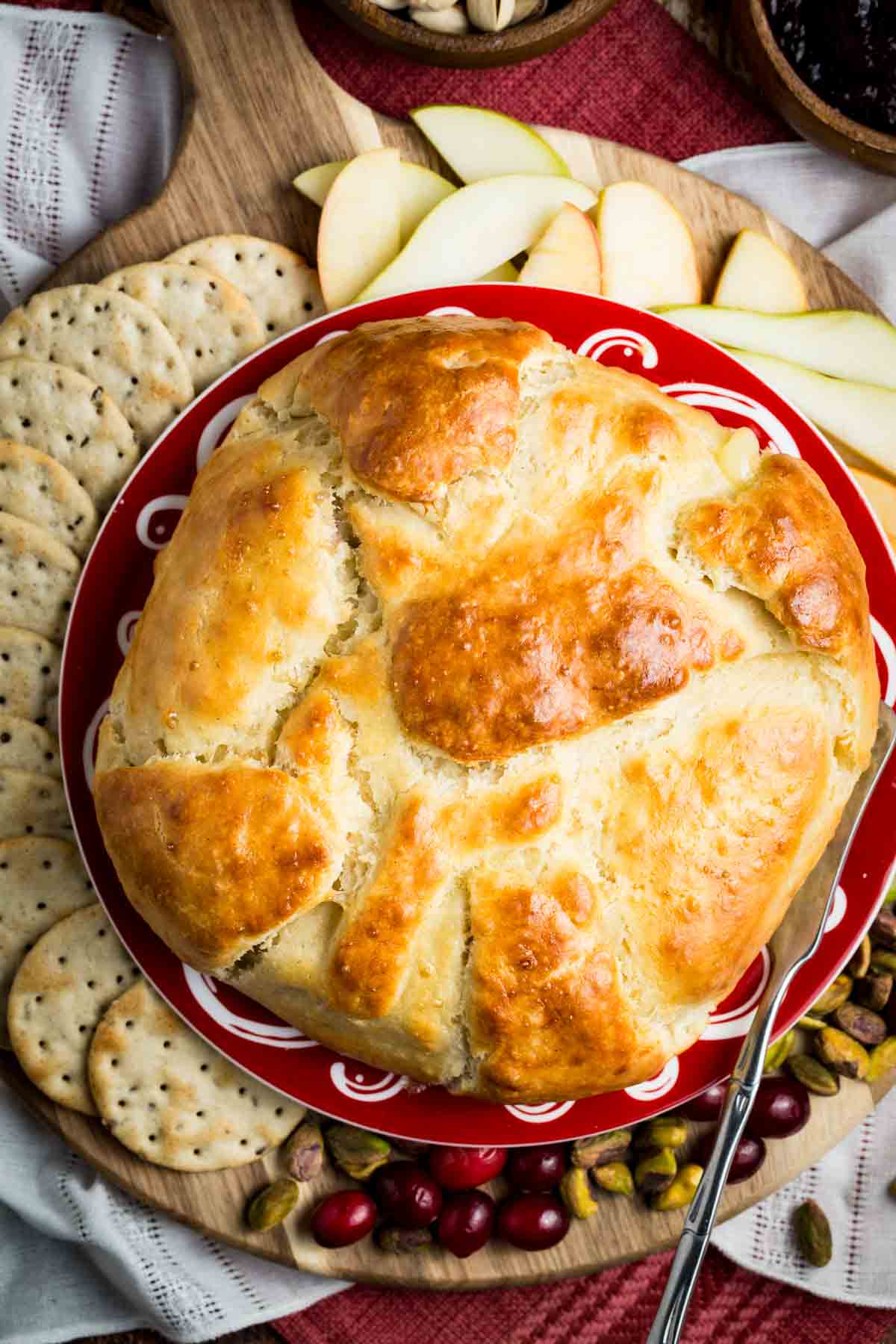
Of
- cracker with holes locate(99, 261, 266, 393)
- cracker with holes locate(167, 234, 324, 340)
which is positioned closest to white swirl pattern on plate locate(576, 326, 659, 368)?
cracker with holes locate(167, 234, 324, 340)

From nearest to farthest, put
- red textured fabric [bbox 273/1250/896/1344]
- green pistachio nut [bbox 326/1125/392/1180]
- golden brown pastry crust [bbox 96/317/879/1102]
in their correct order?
golden brown pastry crust [bbox 96/317/879/1102] < green pistachio nut [bbox 326/1125/392/1180] < red textured fabric [bbox 273/1250/896/1344]

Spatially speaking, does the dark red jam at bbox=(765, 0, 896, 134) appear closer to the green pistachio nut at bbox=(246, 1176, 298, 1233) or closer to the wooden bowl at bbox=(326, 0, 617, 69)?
the wooden bowl at bbox=(326, 0, 617, 69)

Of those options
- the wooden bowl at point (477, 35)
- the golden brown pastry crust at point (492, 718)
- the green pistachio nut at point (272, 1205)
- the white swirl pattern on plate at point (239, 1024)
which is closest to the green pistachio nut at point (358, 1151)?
the green pistachio nut at point (272, 1205)

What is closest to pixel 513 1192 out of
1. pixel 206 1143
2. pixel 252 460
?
pixel 206 1143

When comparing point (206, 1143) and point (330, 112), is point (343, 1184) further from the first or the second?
point (330, 112)

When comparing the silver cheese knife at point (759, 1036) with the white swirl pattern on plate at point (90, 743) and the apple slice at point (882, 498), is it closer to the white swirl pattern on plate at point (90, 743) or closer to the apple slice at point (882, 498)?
the apple slice at point (882, 498)

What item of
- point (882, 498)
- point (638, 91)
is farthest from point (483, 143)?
point (882, 498)
